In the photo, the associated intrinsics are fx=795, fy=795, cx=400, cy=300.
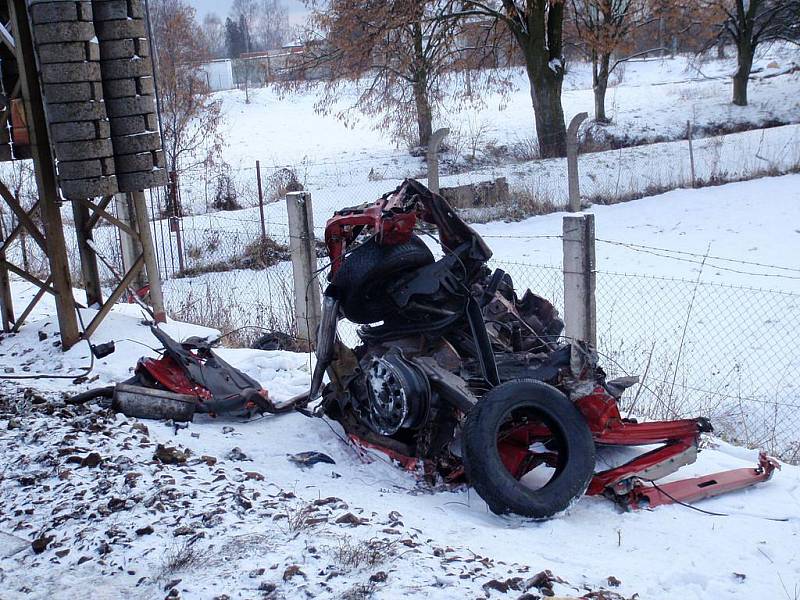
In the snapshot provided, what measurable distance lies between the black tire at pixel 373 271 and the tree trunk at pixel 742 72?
27.7 meters

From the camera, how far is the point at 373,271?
4754 mm

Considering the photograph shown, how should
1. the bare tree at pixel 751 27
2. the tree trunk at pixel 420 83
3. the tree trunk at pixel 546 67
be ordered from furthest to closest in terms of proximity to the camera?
the bare tree at pixel 751 27, the tree trunk at pixel 546 67, the tree trunk at pixel 420 83

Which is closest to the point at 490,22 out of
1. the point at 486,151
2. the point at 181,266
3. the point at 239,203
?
the point at 486,151

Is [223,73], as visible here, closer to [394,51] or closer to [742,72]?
[742,72]

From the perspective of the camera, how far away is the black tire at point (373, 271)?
187 inches

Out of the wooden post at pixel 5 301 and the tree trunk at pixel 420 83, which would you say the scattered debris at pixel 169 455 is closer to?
the wooden post at pixel 5 301

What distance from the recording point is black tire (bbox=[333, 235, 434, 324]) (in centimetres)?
476

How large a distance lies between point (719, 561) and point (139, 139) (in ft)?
17.4

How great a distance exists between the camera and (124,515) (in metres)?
3.64

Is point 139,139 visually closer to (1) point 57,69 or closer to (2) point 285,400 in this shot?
(1) point 57,69

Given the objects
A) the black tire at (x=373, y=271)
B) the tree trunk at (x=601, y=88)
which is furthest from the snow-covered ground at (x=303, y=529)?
the tree trunk at (x=601, y=88)

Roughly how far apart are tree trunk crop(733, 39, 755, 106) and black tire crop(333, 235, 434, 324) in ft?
90.8

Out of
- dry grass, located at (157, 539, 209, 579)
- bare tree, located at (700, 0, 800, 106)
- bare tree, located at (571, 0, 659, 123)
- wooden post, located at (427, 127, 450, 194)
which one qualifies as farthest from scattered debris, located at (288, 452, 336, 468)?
bare tree, located at (700, 0, 800, 106)

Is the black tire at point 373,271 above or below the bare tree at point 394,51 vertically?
below
